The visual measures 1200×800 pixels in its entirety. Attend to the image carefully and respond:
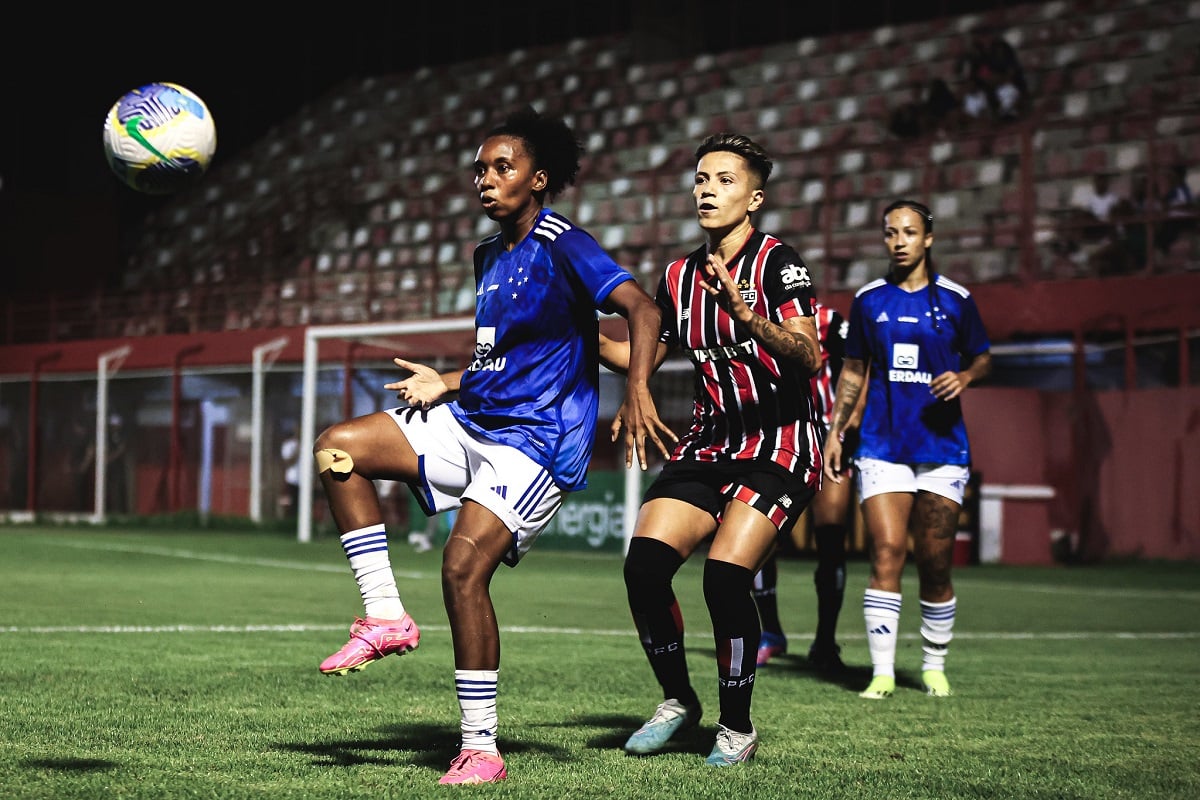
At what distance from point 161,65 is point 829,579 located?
84.8 ft

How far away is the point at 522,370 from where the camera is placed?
4566 millimetres

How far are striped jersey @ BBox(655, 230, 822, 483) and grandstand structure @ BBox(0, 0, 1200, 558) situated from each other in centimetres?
1266

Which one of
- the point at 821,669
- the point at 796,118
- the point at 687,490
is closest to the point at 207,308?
the point at 796,118

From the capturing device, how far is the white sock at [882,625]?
666cm

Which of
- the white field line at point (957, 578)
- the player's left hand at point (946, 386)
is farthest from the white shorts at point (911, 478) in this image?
the white field line at point (957, 578)

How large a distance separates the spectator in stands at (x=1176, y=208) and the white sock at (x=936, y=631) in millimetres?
11545

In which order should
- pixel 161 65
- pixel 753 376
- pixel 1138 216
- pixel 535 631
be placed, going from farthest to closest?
1. pixel 161 65
2. pixel 1138 216
3. pixel 535 631
4. pixel 753 376

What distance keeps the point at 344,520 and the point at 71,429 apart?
71.9 feet

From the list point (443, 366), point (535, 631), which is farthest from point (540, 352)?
point (443, 366)

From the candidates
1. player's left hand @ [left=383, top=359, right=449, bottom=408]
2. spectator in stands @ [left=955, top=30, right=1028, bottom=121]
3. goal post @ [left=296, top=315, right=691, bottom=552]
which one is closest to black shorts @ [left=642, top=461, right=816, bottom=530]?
player's left hand @ [left=383, top=359, right=449, bottom=408]

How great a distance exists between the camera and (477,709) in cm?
430

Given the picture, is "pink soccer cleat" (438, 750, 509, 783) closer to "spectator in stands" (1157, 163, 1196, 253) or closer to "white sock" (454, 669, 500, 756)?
"white sock" (454, 669, 500, 756)

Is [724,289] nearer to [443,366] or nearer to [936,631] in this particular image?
[936,631]

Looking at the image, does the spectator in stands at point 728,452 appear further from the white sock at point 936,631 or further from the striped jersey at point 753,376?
the white sock at point 936,631
